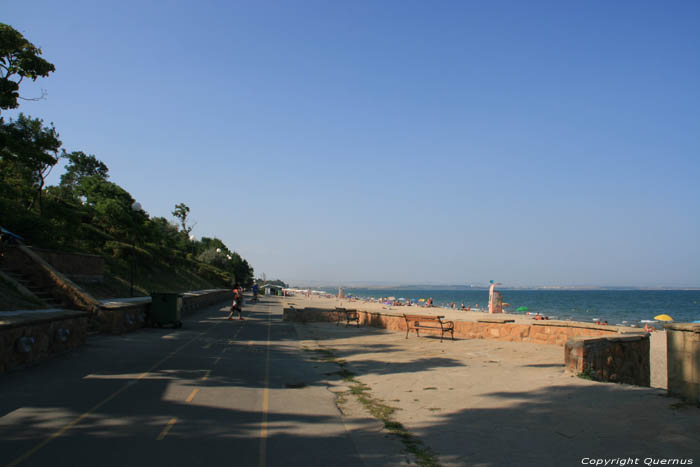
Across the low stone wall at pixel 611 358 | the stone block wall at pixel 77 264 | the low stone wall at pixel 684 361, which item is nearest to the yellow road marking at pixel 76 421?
the low stone wall at pixel 684 361

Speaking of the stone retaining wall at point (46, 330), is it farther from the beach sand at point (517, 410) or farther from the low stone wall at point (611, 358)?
the low stone wall at point (611, 358)

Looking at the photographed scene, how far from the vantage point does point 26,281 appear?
15.8m

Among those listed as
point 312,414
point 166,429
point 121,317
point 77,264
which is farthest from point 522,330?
point 77,264

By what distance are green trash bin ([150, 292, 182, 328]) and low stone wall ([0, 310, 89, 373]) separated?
594 cm

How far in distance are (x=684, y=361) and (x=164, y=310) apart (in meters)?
17.7

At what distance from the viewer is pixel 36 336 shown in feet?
33.8

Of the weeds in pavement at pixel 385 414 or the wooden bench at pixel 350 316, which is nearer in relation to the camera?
the weeds in pavement at pixel 385 414

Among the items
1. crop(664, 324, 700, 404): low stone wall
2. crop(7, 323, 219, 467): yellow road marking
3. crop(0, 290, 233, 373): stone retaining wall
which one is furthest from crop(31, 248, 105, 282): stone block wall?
crop(664, 324, 700, 404): low stone wall

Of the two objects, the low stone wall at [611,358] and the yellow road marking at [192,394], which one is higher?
the low stone wall at [611,358]

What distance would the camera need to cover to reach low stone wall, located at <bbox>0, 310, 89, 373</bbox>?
9.16 metres

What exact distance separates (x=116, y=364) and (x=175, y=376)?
204 centimetres

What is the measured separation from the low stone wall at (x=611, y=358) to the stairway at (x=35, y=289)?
15.2 m

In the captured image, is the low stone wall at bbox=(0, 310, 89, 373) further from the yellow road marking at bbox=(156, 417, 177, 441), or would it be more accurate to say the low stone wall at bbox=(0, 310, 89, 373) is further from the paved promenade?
the yellow road marking at bbox=(156, 417, 177, 441)

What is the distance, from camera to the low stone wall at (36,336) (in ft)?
30.1
